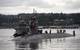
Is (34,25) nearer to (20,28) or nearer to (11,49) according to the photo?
(20,28)

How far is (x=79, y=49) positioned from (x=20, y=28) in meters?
49.6

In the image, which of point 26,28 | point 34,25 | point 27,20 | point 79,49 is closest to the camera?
point 79,49

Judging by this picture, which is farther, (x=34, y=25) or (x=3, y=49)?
(x=34, y=25)

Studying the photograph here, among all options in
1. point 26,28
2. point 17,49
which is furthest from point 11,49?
point 26,28

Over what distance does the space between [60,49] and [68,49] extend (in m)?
1.18

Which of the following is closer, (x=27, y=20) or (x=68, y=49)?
(x=68, y=49)

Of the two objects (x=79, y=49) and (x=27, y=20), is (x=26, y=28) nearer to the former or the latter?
(x=27, y=20)

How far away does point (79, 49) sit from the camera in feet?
145

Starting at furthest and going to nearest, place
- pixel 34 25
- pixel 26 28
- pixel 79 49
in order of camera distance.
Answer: pixel 26 28
pixel 34 25
pixel 79 49

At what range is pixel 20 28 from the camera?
92.5m

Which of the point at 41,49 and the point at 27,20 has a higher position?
the point at 41,49

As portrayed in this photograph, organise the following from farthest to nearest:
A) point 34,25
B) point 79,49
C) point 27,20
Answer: point 27,20 → point 34,25 → point 79,49

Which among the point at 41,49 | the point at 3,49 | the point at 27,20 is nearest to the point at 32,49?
the point at 41,49

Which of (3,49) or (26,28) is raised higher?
(3,49)
